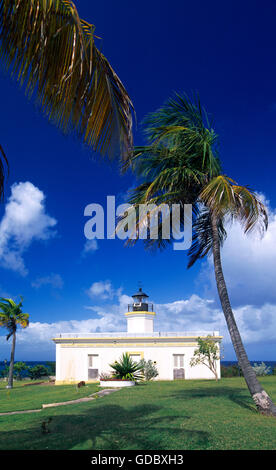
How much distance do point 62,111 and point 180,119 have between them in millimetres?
7120

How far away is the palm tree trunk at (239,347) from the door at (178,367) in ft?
60.9

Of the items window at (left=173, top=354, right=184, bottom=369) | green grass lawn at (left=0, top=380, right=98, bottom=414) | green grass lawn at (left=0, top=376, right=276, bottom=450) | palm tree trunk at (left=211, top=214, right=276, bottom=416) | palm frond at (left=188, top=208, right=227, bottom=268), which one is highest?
palm frond at (left=188, top=208, right=227, bottom=268)

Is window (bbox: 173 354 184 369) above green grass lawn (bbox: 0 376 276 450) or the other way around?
the other way around

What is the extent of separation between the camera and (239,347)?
31.0ft

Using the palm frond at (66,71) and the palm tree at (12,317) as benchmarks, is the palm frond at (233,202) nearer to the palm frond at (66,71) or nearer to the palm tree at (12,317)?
the palm frond at (66,71)

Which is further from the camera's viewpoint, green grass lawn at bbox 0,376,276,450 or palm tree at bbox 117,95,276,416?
palm tree at bbox 117,95,276,416

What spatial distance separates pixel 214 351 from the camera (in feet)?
80.1

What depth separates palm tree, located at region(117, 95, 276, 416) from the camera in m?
10.0

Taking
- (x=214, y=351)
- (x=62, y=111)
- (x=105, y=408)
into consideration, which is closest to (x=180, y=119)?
(x=62, y=111)

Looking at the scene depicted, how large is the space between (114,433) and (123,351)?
21.2 meters

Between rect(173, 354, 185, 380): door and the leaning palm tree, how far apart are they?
24698 mm

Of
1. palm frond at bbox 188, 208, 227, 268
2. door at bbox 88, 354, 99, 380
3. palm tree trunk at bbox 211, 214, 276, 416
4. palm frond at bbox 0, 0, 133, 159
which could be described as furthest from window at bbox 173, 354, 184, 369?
palm frond at bbox 0, 0, 133, 159

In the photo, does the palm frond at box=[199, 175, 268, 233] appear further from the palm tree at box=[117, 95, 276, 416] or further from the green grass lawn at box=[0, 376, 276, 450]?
the green grass lawn at box=[0, 376, 276, 450]

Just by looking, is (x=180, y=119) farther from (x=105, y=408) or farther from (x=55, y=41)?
(x=105, y=408)
